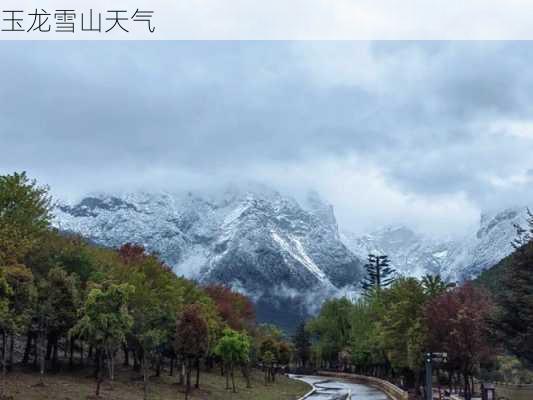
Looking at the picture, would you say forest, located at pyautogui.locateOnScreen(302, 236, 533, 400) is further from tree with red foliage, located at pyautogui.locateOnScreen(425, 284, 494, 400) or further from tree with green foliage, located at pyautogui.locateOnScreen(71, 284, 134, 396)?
tree with green foliage, located at pyautogui.locateOnScreen(71, 284, 134, 396)

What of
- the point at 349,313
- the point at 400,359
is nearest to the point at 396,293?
the point at 400,359

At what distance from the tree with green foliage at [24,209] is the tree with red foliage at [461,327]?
29.9 meters

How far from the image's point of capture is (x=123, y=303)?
44.6 meters

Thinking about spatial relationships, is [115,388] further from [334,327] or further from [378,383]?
[334,327]

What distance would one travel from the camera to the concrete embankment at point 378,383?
2528 inches

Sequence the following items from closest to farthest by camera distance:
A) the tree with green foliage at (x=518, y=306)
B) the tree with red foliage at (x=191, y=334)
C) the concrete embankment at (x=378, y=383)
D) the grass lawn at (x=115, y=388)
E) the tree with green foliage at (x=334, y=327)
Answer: the tree with green foliage at (x=518, y=306) → the grass lawn at (x=115, y=388) → the tree with red foliage at (x=191, y=334) → the concrete embankment at (x=378, y=383) → the tree with green foliage at (x=334, y=327)

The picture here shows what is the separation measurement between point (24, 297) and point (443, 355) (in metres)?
28.0

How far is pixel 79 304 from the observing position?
174 ft

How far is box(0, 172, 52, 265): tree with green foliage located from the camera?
49.2 m

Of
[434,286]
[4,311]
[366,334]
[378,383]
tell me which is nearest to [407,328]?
[434,286]

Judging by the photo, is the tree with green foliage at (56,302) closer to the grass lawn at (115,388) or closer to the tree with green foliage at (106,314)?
the grass lawn at (115,388)

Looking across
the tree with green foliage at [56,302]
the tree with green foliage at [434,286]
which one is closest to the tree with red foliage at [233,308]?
the tree with green foliage at [434,286]

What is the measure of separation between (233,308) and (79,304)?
167 ft

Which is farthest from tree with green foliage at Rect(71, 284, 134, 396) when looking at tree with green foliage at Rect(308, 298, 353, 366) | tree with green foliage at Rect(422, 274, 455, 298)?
tree with green foliage at Rect(308, 298, 353, 366)
